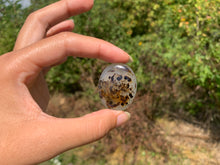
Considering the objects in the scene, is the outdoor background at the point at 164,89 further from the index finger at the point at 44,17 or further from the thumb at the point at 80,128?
the thumb at the point at 80,128

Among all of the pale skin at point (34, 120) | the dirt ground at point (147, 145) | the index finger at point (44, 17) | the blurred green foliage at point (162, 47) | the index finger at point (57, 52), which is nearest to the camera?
the pale skin at point (34, 120)

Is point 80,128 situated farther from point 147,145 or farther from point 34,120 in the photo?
point 147,145

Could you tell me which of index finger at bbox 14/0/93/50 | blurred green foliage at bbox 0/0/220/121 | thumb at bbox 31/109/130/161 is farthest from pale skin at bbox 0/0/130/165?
blurred green foliage at bbox 0/0/220/121

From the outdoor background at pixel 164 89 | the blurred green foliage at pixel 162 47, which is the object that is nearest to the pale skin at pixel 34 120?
the blurred green foliage at pixel 162 47

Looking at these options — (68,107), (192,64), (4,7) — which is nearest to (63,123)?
(4,7)

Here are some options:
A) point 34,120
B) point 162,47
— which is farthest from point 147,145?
point 34,120

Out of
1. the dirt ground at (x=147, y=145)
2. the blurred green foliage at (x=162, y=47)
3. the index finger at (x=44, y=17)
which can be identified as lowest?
the dirt ground at (x=147, y=145)

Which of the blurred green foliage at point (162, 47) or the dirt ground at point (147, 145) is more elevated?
the blurred green foliage at point (162, 47)

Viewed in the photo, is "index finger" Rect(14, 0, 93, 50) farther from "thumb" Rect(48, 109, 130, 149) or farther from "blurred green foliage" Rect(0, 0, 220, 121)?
"thumb" Rect(48, 109, 130, 149)
